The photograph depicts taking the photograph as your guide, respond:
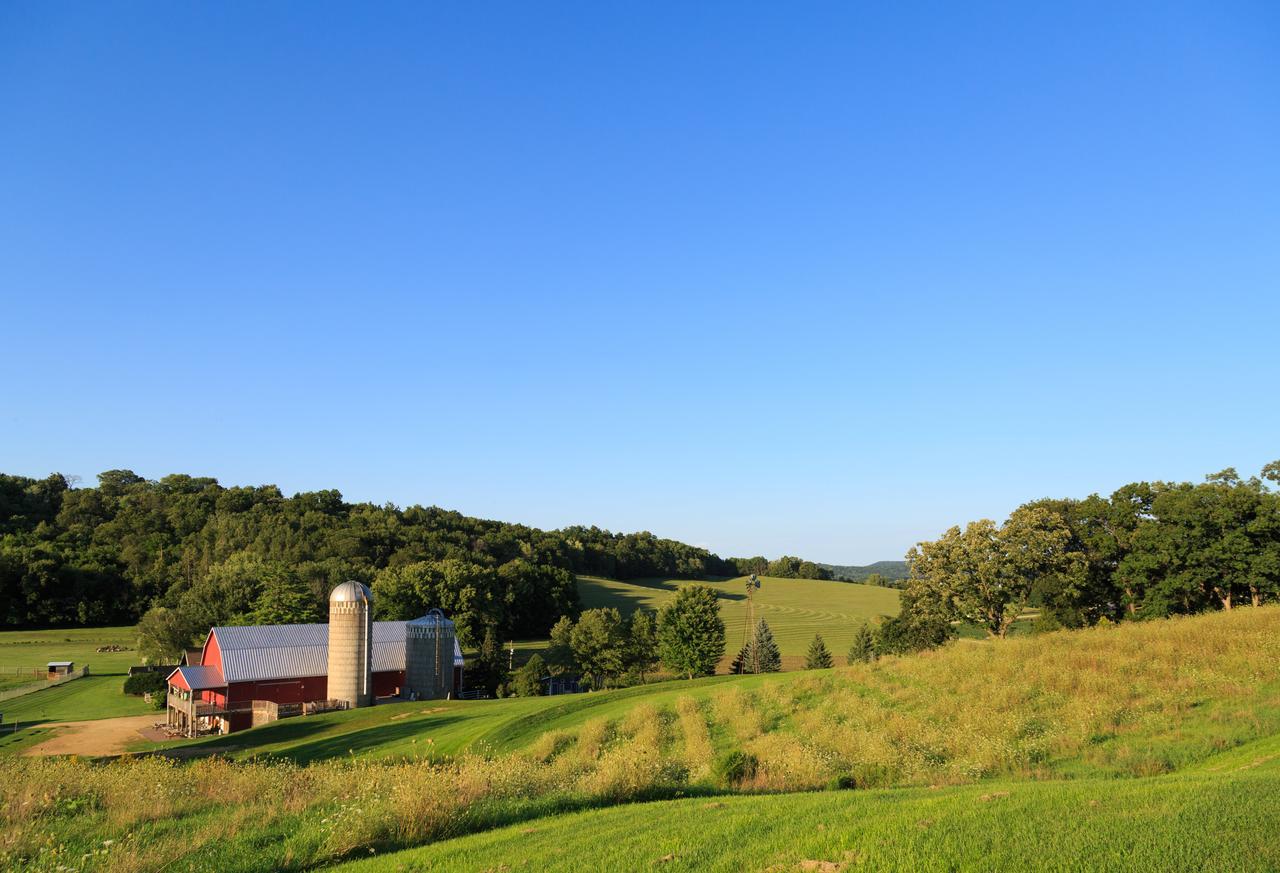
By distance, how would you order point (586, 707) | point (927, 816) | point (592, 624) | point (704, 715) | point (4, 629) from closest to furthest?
point (927, 816)
point (704, 715)
point (586, 707)
point (592, 624)
point (4, 629)

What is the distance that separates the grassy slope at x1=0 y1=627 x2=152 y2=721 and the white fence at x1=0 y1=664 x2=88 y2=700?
23.0 inches

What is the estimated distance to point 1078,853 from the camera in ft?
25.4

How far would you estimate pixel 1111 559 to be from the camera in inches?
1900

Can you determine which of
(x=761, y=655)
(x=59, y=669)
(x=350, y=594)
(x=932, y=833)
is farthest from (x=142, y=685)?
(x=932, y=833)

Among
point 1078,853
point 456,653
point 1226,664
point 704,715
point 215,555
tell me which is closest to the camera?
point 1078,853

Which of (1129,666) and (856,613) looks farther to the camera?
(856,613)

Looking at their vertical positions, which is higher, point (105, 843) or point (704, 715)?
point (105, 843)

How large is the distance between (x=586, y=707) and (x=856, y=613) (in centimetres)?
7968

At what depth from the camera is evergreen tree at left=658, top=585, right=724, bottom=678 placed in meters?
59.0

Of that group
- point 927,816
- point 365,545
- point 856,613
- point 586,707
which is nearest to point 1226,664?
point 927,816

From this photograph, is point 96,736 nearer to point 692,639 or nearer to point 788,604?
point 692,639

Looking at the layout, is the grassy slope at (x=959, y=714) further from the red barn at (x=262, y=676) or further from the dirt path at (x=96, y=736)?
the red barn at (x=262, y=676)

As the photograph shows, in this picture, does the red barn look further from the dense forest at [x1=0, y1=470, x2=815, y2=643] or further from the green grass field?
the green grass field

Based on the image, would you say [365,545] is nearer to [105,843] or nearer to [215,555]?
[215,555]
